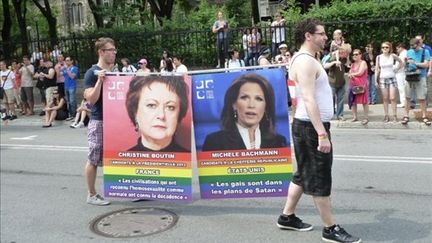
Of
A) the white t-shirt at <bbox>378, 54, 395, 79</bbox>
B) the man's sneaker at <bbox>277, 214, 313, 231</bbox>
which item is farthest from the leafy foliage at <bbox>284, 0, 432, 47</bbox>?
the man's sneaker at <bbox>277, 214, 313, 231</bbox>

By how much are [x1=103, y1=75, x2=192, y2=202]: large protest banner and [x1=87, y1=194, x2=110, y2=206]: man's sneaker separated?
15.8 inches

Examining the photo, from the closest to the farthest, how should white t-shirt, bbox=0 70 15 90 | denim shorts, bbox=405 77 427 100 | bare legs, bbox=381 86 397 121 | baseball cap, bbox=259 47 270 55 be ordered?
bare legs, bbox=381 86 397 121 < denim shorts, bbox=405 77 427 100 < baseball cap, bbox=259 47 270 55 < white t-shirt, bbox=0 70 15 90

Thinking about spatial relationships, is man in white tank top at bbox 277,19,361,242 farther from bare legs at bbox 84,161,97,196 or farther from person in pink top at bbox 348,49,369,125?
person in pink top at bbox 348,49,369,125

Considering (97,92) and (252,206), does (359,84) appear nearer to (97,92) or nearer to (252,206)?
(252,206)

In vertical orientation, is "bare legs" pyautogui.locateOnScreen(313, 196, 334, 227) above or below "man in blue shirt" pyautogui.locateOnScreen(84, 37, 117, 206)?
below

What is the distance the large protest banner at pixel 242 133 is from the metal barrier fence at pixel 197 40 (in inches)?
429

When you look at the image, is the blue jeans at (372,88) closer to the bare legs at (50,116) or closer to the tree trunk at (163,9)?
the bare legs at (50,116)

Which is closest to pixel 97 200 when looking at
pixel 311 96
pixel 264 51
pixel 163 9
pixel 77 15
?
pixel 311 96

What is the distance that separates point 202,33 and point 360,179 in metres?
11.9

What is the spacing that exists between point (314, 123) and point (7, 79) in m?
15.1

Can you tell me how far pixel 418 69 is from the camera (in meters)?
12.2

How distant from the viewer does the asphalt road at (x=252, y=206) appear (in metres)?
5.16

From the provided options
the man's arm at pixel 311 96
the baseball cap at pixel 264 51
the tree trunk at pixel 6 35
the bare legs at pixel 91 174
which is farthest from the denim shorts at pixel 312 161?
the tree trunk at pixel 6 35

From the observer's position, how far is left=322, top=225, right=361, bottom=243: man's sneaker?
4.70 meters
